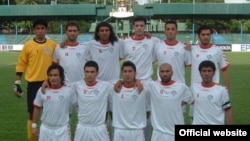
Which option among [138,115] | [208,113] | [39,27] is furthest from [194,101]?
[39,27]

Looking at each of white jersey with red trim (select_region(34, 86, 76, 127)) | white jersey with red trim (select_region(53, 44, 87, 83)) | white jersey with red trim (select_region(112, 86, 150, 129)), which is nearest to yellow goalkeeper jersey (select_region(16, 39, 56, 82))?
white jersey with red trim (select_region(53, 44, 87, 83))

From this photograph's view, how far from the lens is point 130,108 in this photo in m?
6.46

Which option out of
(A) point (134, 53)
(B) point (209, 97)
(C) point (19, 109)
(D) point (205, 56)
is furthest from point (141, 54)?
(C) point (19, 109)

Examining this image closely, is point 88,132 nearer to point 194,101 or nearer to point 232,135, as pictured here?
point 194,101

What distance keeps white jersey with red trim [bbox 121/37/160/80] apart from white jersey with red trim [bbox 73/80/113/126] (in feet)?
3.12

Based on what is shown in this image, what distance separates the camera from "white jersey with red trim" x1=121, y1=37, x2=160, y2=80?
7344 mm

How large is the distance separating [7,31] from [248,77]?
144 feet

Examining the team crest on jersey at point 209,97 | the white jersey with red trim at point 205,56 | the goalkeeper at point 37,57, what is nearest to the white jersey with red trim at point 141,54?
the white jersey with red trim at point 205,56

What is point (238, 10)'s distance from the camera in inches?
1917

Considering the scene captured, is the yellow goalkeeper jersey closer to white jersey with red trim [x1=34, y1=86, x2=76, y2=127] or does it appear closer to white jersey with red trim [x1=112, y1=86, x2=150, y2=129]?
white jersey with red trim [x1=34, y1=86, x2=76, y2=127]

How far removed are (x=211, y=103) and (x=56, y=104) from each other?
1933 millimetres

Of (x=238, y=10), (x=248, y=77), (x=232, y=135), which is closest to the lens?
(x=232, y=135)

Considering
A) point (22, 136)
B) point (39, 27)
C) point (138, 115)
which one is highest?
point (39, 27)

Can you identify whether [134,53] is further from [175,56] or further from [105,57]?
[175,56]
